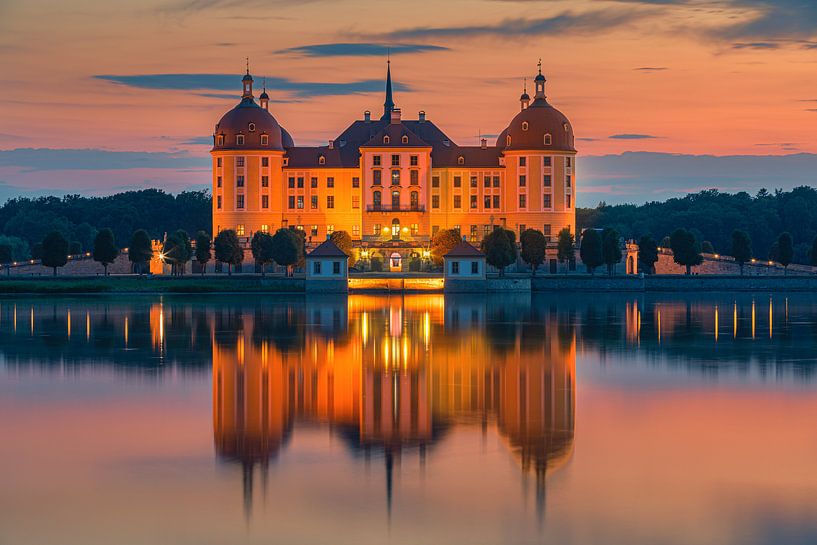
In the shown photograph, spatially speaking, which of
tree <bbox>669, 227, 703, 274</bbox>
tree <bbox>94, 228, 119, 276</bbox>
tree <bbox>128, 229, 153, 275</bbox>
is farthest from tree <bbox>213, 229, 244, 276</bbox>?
tree <bbox>669, 227, 703, 274</bbox>

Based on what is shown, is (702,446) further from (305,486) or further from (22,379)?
(22,379)

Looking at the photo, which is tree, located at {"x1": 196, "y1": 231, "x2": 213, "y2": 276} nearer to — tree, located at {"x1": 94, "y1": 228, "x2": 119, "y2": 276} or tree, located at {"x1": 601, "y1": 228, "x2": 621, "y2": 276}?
tree, located at {"x1": 94, "y1": 228, "x2": 119, "y2": 276}

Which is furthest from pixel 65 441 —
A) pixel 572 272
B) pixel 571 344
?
pixel 572 272

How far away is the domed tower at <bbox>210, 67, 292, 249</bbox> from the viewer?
74375mm

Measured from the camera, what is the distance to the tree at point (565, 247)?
68.2 metres

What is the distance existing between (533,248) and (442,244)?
4744mm

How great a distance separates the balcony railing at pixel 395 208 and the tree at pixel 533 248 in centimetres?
Answer: 938

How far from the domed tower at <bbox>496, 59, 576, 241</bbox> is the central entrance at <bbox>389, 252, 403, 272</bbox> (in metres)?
8.67

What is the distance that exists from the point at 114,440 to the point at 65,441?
655mm

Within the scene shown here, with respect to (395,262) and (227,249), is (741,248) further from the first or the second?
(227,249)

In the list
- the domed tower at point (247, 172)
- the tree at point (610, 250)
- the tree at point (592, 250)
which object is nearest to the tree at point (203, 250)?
the domed tower at point (247, 172)

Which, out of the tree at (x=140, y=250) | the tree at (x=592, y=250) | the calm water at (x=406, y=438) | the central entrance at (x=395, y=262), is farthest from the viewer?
the central entrance at (x=395, y=262)

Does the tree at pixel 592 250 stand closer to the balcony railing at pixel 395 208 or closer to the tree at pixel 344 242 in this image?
the balcony railing at pixel 395 208

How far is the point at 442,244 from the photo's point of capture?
6650cm
